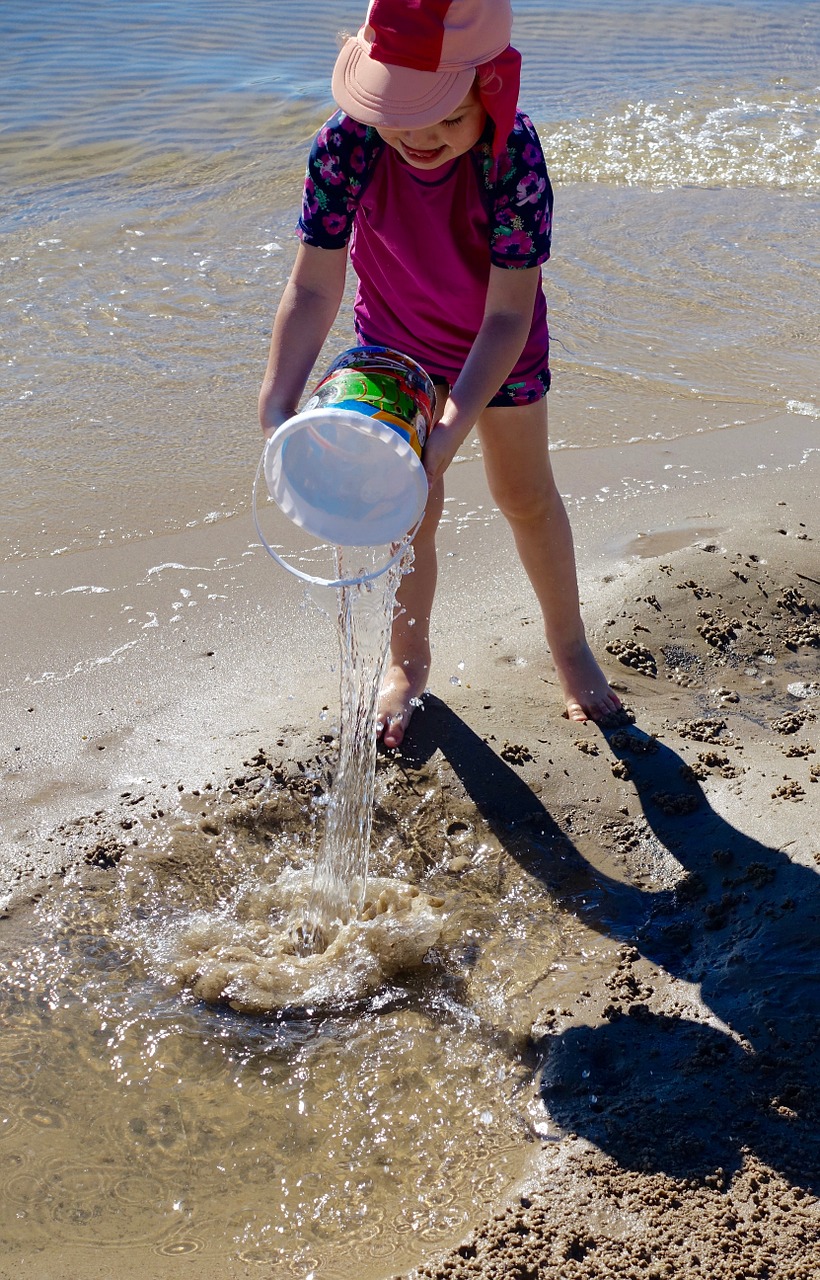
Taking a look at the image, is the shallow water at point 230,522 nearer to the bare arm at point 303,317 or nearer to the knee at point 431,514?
the knee at point 431,514

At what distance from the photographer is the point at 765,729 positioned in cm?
292

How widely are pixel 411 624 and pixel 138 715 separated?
74cm

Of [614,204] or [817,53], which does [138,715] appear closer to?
[614,204]

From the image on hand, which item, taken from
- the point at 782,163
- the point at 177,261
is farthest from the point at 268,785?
the point at 782,163

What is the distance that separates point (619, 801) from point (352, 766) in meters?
0.62

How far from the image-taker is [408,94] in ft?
6.50

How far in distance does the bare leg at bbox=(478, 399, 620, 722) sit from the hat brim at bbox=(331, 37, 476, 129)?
2.59 feet

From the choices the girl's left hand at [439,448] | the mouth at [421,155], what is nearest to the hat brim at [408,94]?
the mouth at [421,155]

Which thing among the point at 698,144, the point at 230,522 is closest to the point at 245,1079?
the point at 230,522

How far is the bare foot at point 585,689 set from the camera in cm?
298

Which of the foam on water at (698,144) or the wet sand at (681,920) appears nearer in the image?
the wet sand at (681,920)

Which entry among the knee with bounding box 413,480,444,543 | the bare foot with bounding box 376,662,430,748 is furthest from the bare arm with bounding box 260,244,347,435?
the bare foot with bounding box 376,662,430,748

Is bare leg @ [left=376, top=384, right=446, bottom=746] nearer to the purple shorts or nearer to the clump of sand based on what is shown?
the purple shorts

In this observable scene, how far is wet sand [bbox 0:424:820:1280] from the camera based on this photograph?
1875mm
